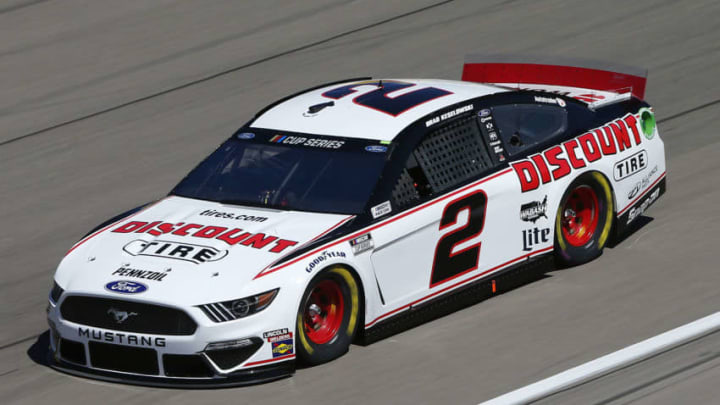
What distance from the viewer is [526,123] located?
373 inches

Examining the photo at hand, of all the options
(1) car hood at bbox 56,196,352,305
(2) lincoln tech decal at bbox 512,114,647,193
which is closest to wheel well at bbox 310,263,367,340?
(1) car hood at bbox 56,196,352,305

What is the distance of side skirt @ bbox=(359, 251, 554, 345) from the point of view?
8.21m

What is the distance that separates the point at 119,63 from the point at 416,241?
298 inches

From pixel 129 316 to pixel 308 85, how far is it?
708 centimetres

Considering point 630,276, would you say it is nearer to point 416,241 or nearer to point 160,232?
point 416,241

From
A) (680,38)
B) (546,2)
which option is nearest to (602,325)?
(680,38)

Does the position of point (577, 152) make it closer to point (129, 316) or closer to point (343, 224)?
point (343, 224)

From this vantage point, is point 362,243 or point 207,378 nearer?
point 207,378

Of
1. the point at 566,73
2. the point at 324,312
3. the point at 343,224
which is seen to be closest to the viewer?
the point at 324,312

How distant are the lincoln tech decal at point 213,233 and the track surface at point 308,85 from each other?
2.54 feet

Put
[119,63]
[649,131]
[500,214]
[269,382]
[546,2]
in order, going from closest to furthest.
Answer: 1. [269,382]
2. [500,214]
3. [649,131]
4. [119,63]
5. [546,2]

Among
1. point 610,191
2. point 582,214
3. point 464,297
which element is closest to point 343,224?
point 464,297

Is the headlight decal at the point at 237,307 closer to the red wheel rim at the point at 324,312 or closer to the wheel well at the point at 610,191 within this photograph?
the red wheel rim at the point at 324,312

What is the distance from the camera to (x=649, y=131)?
10.1 metres
